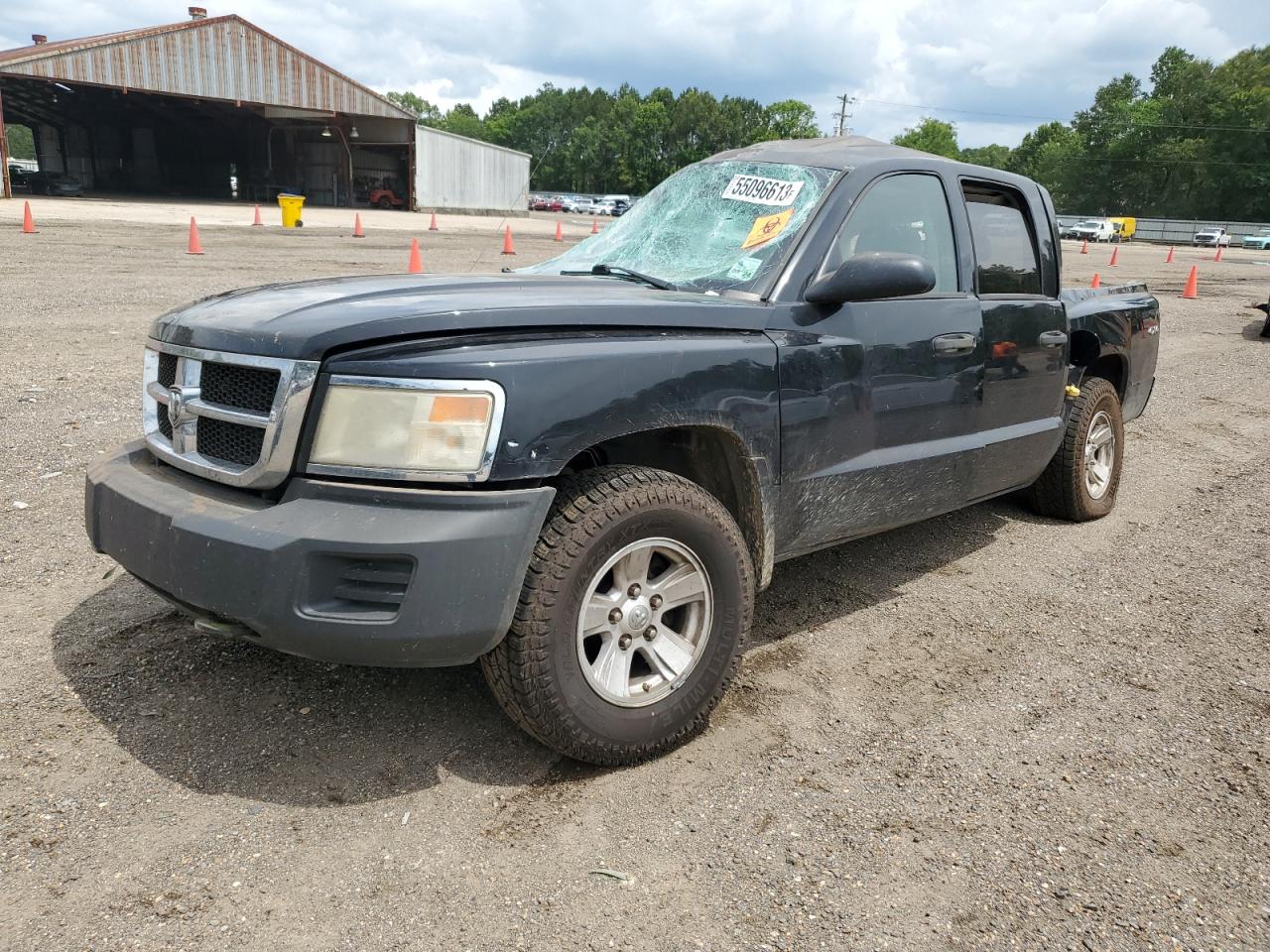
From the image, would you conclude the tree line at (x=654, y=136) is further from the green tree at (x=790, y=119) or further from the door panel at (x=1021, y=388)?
the door panel at (x=1021, y=388)

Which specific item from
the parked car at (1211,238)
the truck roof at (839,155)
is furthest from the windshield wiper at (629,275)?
the parked car at (1211,238)

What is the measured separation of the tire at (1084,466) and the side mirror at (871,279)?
7.46 ft

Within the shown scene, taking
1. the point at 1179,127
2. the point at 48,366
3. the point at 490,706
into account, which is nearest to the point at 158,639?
the point at 490,706

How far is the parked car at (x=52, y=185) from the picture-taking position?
42.3 metres

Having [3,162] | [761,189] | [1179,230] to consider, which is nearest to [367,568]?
[761,189]

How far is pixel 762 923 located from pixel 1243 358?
40.7ft

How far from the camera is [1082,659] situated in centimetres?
362

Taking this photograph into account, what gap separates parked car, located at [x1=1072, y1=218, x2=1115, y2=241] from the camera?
59969mm

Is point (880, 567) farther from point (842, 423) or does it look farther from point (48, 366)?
point (48, 366)

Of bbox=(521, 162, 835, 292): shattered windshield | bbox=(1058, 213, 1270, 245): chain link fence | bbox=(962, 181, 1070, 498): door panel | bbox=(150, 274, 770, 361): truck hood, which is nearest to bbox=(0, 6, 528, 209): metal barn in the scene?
bbox=(521, 162, 835, 292): shattered windshield

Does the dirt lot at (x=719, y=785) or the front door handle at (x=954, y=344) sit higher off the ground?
the front door handle at (x=954, y=344)

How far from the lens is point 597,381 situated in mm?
2543

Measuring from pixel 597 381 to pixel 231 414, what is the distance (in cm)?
97

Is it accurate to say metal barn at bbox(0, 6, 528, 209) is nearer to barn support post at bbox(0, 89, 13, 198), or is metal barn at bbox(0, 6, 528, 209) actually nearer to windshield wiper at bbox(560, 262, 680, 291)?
barn support post at bbox(0, 89, 13, 198)
